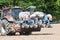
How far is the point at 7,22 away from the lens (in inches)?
754

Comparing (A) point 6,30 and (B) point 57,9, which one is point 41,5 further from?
(A) point 6,30

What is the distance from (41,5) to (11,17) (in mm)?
23241

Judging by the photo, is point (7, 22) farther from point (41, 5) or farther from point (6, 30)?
point (41, 5)

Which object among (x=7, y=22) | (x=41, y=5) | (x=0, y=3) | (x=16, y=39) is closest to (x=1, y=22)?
(x=7, y=22)

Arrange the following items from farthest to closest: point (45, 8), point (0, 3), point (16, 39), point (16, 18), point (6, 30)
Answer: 1. point (45, 8)
2. point (0, 3)
3. point (16, 18)
4. point (6, 30)
5. point (16, 39)

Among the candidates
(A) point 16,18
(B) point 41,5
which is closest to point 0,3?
(B) point 41,5

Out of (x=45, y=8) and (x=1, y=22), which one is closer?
(x=1, y=22)

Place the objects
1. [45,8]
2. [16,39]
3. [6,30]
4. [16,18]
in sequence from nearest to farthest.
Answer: [16,39] → [6,30] → [16,18] → [45,8]

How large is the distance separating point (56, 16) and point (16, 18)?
77.2 feet

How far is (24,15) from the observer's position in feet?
63.4

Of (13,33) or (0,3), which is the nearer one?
(13,33)

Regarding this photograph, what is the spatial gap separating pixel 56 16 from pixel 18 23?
24.8m

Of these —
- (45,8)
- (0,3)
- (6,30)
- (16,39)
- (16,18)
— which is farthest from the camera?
(45,8)

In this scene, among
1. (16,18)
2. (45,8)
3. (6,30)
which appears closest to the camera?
(6,30)
